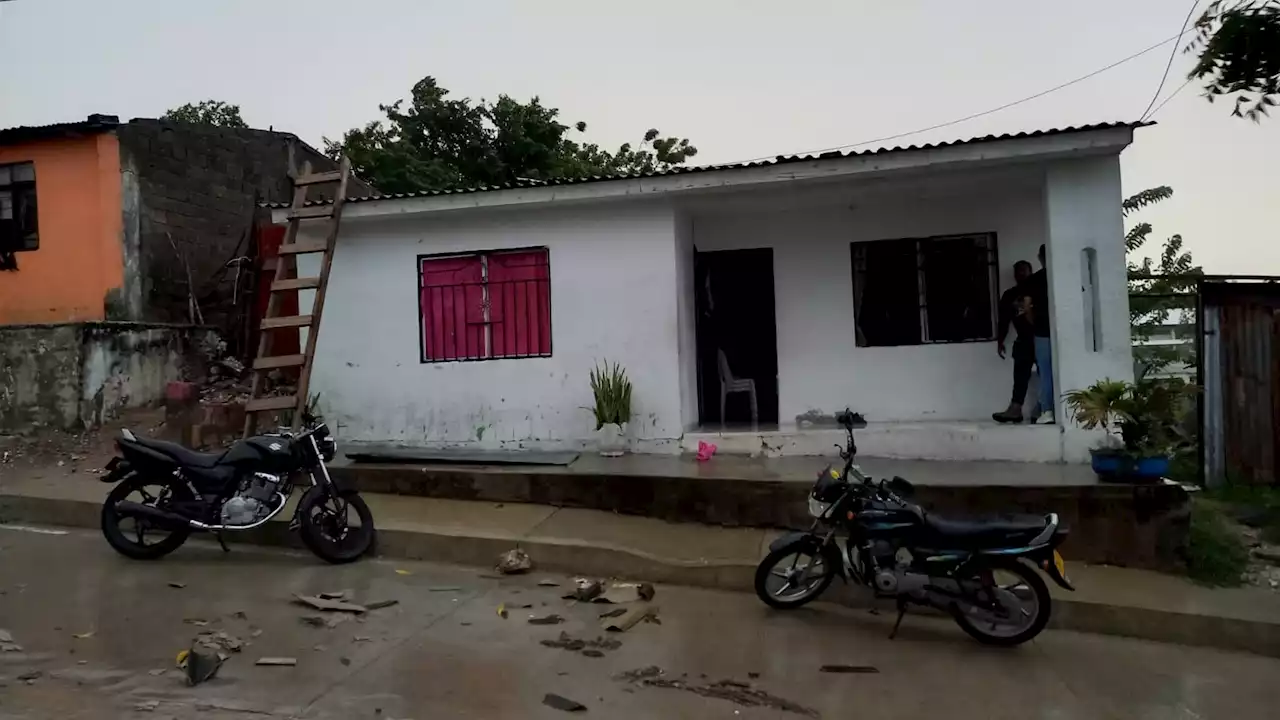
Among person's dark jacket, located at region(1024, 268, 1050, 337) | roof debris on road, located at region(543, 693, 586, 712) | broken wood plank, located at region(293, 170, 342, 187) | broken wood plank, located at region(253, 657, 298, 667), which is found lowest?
roof debris on road, located at region(543, 693, 586, 712)

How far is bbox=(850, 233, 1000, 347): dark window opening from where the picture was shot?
852 centimetres

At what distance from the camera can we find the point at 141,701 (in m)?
3.70

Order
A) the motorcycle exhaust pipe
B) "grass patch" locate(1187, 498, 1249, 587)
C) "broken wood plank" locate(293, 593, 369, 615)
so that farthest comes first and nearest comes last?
the motorcycle exhaust pipe → "grass patch" locate(1187, 498, 1249, 587) → "broken wood plank" locate(293, 593, 369, 615)

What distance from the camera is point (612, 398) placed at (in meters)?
8.07

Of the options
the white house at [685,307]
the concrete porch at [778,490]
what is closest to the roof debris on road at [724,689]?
the concrete porch at [778,490]

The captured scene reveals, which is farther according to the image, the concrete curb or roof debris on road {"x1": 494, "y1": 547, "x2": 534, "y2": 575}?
roof debris on road {"x1": 494, "y1": 547, "x2": 534, "y2": 575}

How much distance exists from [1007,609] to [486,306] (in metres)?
5.85

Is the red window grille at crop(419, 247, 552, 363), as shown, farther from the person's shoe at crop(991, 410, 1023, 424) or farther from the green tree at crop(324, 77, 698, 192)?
the green tree at crop(324, 77, 698, 192)

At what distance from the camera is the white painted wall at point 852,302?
27.7ft

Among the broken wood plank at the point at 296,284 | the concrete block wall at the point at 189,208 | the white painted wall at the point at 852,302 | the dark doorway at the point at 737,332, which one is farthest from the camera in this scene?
the concrete block wall at the point at 189,208

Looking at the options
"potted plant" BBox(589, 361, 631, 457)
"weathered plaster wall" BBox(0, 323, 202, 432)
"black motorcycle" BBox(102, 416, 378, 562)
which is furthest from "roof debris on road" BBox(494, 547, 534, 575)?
"weathered plaster wall" BBox(0, 323, 202, 432)

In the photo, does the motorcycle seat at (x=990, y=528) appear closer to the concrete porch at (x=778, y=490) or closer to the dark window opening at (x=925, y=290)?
the concrete porch at (x=778, y=490)

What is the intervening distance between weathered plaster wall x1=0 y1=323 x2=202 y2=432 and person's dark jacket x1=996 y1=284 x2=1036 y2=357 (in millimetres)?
9748

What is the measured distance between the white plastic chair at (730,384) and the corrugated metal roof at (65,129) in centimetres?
808
